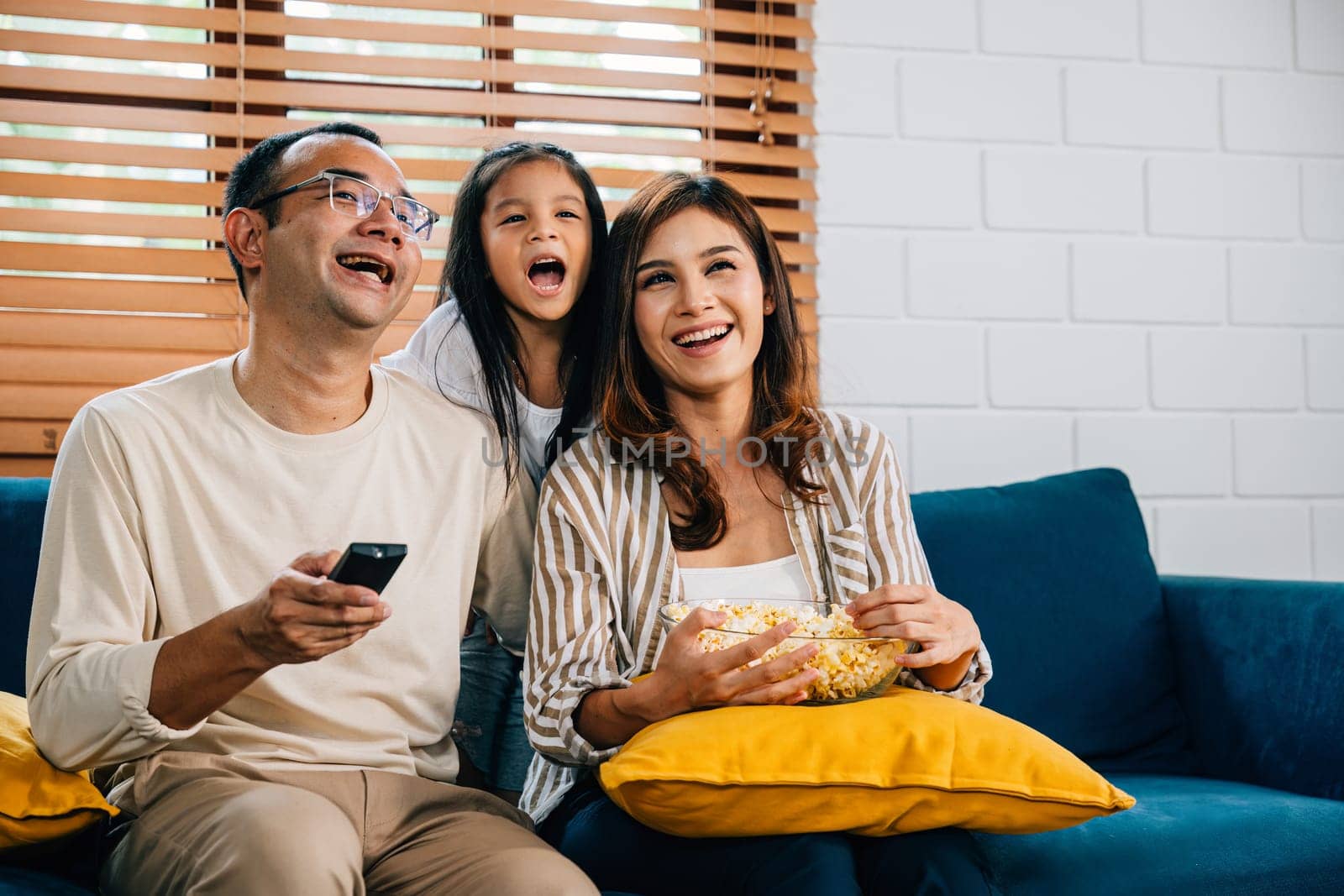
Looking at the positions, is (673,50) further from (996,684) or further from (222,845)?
(222,845)

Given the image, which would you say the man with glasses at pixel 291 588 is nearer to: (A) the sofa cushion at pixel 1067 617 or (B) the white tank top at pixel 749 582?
(B) the white tank top at pixel 749 582

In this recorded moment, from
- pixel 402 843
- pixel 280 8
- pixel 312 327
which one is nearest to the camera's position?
pixel 402 843

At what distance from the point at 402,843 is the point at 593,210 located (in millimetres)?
984

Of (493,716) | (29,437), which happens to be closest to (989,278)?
(493,716)

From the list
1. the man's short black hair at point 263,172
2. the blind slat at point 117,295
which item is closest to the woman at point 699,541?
the man's short black hair at point 263,172

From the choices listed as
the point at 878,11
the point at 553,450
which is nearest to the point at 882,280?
the point at 878,11

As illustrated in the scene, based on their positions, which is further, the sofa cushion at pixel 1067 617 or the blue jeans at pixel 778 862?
the sofa cushion at pixel 1067 617

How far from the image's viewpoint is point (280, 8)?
7.20ft

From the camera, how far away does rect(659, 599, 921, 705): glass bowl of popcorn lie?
4.00 ft

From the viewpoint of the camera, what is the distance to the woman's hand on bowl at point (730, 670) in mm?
1184

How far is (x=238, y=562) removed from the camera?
1.35 meters

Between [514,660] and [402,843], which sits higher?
[514,660]

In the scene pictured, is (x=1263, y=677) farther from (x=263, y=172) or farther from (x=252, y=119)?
(x=252, y=119)

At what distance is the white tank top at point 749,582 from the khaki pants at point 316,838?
367 millimetres
